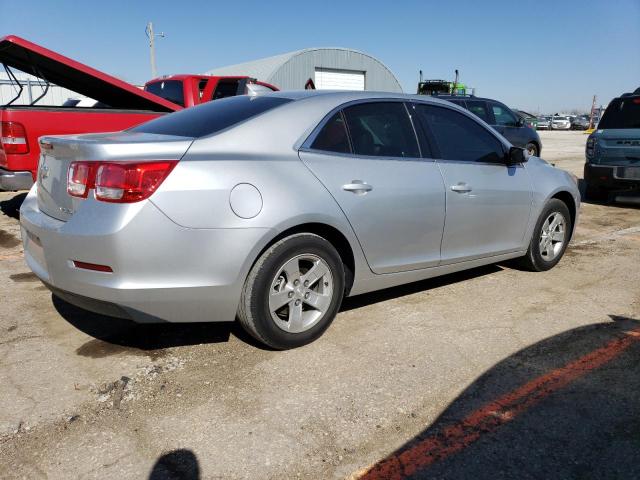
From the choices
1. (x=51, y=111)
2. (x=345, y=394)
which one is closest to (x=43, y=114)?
(x=51, y=111)

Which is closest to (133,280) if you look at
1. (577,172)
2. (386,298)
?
(386,298)

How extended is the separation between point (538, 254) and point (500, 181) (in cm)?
96

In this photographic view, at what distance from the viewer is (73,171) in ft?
9.20

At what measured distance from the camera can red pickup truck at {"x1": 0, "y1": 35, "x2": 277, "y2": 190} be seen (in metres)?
5.45

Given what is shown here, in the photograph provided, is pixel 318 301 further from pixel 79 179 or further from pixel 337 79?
pixel 337 79

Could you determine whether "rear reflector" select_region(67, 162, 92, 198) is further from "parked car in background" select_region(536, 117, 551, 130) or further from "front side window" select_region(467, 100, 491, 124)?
"parked car in background" select_region(536, 117, 551, 130)

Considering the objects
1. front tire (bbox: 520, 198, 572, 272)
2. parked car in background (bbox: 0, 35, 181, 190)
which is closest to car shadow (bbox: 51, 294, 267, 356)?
parked car in background (bbox: 0, 35, 181, 190)

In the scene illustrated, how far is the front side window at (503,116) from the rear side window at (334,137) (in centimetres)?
951

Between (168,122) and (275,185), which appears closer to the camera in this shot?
(275,185)

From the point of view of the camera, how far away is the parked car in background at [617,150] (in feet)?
25.9

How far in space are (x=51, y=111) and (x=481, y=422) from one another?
532 centimetres

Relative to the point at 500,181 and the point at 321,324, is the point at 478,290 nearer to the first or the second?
the point at 500,181

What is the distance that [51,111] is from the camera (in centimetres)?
573

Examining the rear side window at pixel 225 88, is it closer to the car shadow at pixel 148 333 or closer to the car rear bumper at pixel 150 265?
the car shadow at pixel 148 333
